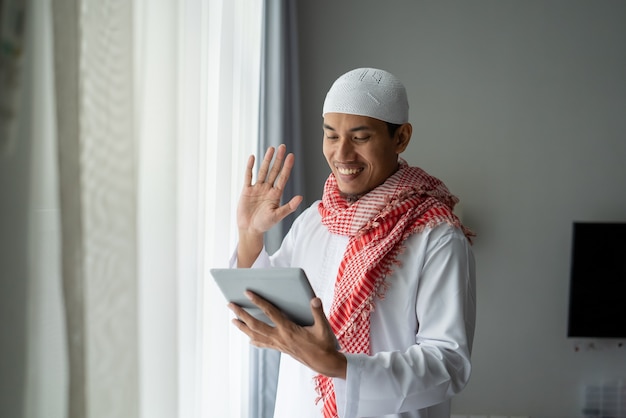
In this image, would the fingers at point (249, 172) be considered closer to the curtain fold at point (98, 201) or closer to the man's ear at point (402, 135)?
the man's ear at point (402, 135)

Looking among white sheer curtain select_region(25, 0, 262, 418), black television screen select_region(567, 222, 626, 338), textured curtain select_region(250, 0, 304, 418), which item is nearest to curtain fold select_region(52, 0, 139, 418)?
white sheer curtain select_region(25, 0, 262, 418)

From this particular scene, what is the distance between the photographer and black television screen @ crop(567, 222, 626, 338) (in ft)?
10.1

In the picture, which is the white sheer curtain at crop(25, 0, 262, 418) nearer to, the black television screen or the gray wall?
the gray wall

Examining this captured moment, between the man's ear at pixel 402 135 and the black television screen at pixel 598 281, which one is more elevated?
the man's ear at pixel 402 135

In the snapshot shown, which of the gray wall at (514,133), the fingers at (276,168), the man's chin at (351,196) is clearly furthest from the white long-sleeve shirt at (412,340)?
the gray wall at (514,133)

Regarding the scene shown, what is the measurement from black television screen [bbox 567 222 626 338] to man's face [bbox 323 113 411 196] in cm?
194

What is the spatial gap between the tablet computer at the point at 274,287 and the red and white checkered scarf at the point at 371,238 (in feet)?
0.74

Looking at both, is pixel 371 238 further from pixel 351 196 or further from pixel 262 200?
pixel 262 200

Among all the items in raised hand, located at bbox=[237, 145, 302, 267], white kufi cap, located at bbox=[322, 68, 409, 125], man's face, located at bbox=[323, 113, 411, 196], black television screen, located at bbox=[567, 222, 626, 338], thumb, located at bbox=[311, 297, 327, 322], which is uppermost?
white kufi cap, located at bbox=[322, 68, 409, 125]

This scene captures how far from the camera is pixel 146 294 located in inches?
41.5

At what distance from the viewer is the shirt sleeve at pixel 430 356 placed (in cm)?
128

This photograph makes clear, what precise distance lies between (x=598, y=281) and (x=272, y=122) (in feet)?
6.57

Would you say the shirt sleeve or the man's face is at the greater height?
the man's face

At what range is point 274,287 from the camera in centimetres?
117
